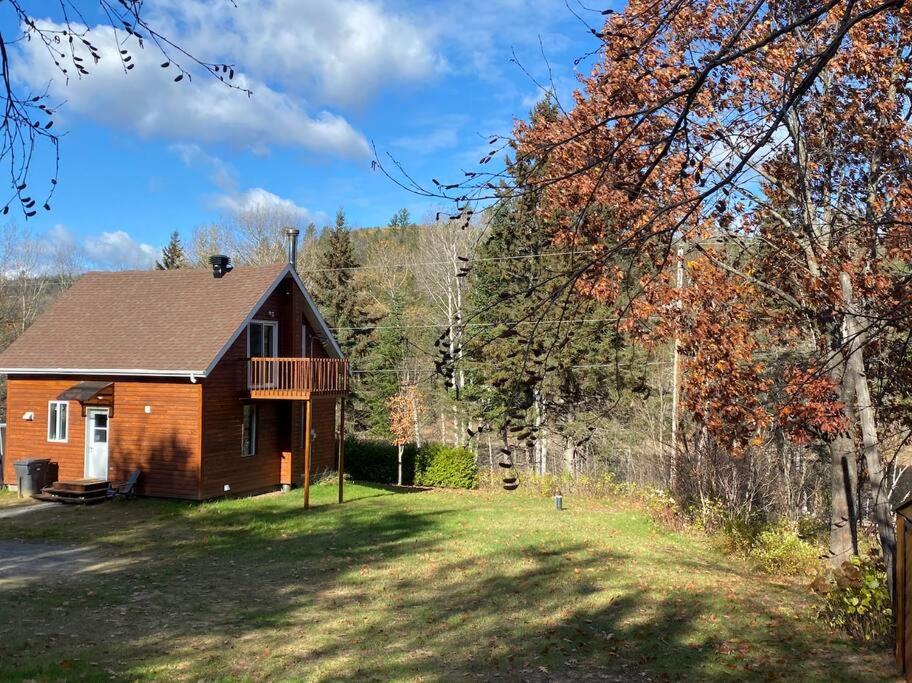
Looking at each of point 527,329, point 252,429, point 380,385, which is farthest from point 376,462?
point 527,329

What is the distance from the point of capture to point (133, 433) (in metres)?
19.6

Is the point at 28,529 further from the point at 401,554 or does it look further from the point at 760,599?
the point at 760,599

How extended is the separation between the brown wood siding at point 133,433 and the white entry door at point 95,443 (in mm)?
168

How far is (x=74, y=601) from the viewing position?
32.6 ft

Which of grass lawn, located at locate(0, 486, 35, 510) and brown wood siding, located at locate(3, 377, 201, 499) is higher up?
brown wood siding, located at locate(3, 377, 201, 499)

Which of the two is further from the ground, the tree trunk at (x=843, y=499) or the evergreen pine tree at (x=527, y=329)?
the evergreen pine tree at (x=527, y=329)

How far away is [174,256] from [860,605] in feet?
150

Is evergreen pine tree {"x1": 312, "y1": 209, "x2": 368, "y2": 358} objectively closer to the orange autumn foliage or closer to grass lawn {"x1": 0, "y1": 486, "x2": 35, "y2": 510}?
grass lawn {"x1": 0, "y1": 486, "x2": 35, "y2": 510}

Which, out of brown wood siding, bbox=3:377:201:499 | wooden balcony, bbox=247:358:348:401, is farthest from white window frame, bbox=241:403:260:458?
brown wood siding, bbox=3:377:201:499

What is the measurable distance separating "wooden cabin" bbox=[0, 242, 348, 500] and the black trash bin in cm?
61

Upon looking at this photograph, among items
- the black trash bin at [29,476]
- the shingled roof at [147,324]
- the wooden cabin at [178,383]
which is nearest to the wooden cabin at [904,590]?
the wooden cabin at [178,383]

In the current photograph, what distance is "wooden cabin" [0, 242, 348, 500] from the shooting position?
62.8 feet

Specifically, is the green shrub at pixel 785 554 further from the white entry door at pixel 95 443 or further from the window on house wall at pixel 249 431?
the white entry door at pixel 95 443

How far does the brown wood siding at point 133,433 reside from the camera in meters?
19.0
